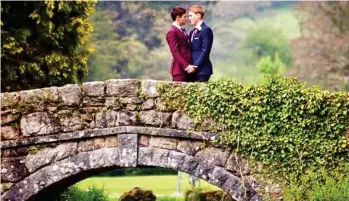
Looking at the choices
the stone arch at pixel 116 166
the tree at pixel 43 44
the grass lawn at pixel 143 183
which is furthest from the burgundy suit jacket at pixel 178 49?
the grass lawn at pixel 143 183

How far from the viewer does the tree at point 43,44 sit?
63.8ft

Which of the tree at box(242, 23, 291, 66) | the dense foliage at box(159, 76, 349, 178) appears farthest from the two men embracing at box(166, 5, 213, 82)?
the tree at box(242, 23, 291, 66)

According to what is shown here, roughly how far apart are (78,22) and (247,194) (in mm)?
7553

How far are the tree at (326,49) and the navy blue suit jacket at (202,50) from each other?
26.1m

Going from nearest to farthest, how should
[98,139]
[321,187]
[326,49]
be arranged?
[321,187], [98,139], [326,49]

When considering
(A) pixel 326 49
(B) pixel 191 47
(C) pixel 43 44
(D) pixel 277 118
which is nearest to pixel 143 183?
(C) pixel 43 44

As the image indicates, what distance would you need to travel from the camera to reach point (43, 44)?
20.0m

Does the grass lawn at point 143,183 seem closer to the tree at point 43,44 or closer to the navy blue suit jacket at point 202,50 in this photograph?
the tree at point 43,44

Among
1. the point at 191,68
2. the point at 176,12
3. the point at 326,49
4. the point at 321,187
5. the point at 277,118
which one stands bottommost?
the point at 321,187

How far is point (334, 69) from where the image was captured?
39.7m

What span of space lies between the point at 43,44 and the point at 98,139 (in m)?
7.28

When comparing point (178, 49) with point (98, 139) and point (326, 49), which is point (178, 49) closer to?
point (98, 139)

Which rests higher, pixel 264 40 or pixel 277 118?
pixel 264 40

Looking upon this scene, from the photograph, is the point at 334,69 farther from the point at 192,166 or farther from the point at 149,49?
the point at 192,166
